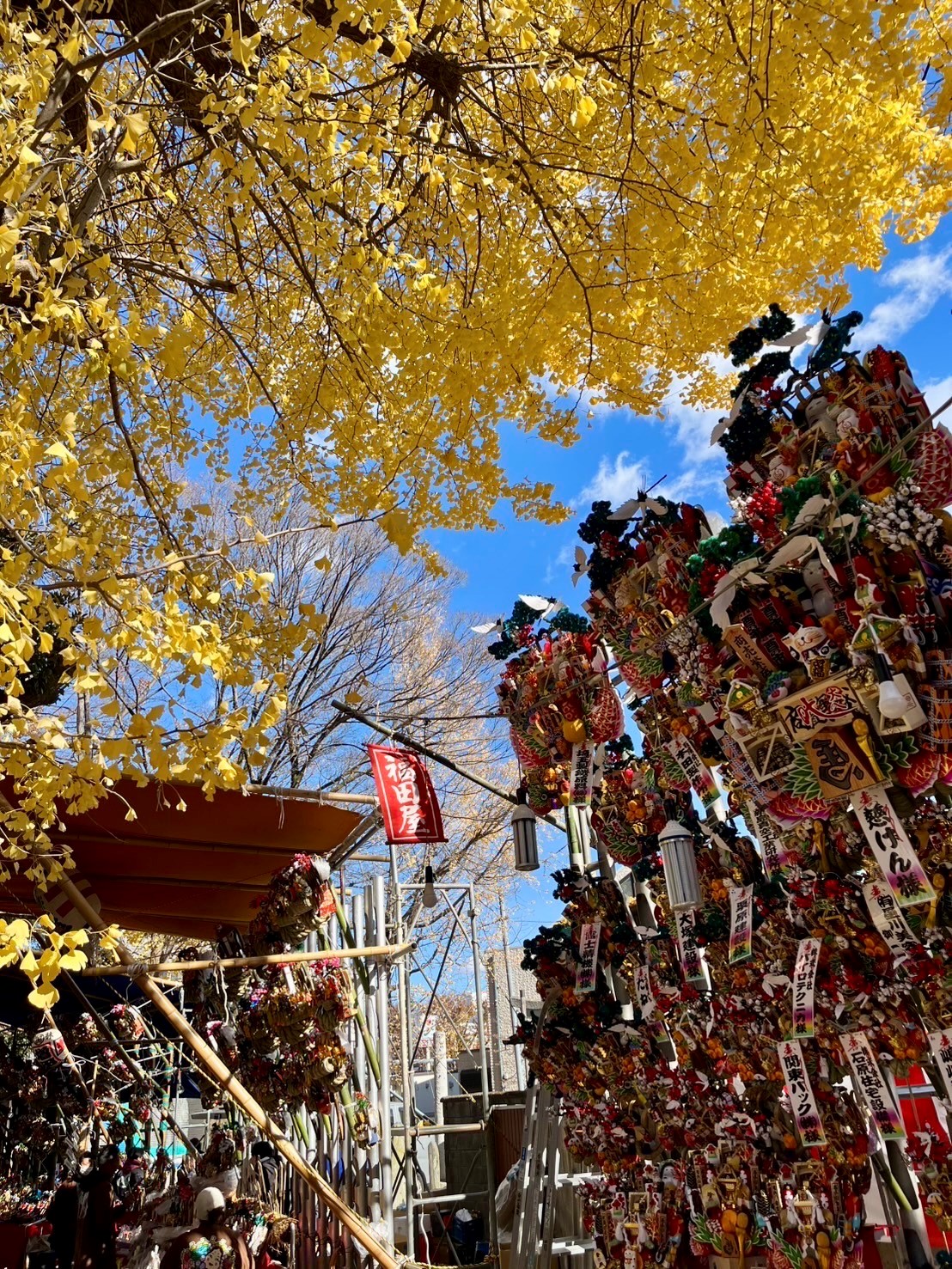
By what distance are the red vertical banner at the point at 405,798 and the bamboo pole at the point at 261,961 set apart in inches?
26.2

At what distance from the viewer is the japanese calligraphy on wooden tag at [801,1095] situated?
330 centimetres

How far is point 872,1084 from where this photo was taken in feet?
10.3

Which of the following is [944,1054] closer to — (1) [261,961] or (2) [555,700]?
(2) [555,700]

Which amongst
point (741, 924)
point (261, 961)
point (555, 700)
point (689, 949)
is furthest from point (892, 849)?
point (261, 961)

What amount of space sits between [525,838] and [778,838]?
1.63 meters

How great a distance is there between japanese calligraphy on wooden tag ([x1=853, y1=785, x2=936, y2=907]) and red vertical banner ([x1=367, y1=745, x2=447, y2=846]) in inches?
135

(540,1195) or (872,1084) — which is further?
(540,1195)

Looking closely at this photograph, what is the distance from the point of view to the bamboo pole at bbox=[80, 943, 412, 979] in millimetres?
4848

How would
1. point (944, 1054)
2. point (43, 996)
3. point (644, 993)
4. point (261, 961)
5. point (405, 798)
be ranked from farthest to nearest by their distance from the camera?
point (405, 798) < point (261, 961) < point (644, 993) < point (944, 1054) < point (43, 996)

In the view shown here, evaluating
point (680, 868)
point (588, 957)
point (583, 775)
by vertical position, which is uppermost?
point (583, 775)

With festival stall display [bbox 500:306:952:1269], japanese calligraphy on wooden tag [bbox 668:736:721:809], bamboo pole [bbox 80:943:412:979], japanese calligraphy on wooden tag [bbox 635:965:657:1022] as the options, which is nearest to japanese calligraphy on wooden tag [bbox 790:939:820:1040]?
festival stall display [bbox 500:306:952:1269]

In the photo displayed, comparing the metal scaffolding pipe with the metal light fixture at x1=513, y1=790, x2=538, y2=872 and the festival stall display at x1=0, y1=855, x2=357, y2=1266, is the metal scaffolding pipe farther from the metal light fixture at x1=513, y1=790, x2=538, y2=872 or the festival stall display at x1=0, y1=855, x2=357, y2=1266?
the metal light fixture at x1=513, y1=790, x2=538, y2=872

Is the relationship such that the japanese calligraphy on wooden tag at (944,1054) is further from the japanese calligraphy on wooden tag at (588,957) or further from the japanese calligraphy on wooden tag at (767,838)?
the japanese calligraphy on wooden tag at (588,957)

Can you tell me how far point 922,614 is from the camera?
2.96m
